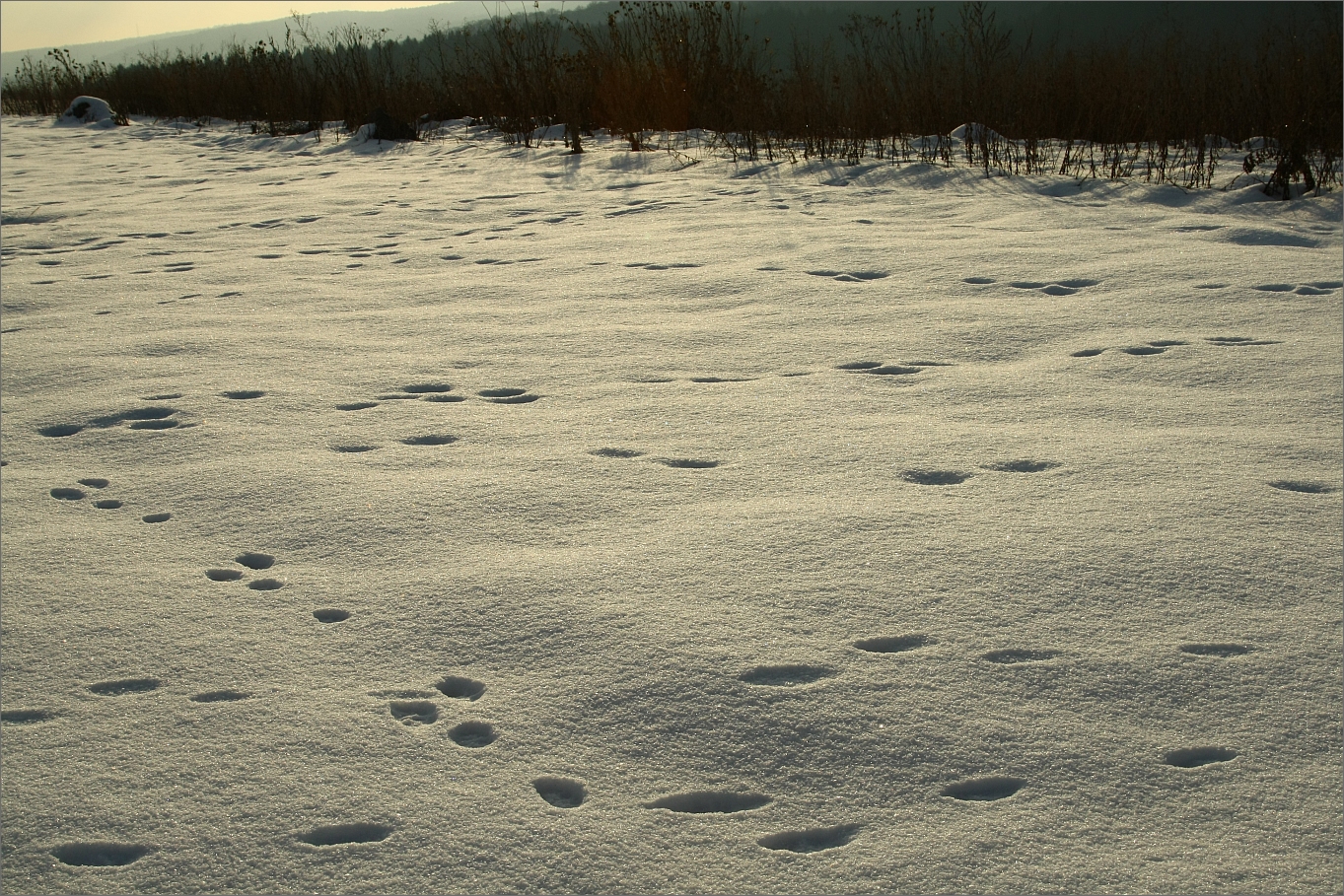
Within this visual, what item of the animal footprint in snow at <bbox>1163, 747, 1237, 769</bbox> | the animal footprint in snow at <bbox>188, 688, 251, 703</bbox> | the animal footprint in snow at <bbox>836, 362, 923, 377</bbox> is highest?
the animal footprint in snow at <bbox>836, 362, 923, 377</bbox>

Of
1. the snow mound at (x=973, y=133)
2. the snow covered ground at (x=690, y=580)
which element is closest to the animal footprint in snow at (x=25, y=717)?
the snow covered ground at (x=690, y=580)

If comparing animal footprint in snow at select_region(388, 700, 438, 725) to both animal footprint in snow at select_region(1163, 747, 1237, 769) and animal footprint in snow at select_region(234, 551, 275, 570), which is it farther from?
animal footprint in snow at select_region(1163, 747, 1237, 769)

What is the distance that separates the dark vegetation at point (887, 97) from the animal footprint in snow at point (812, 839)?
4403 millimetres

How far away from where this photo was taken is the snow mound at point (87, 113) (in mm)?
10359

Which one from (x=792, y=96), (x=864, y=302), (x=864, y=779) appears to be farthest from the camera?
(x=792, y=96)

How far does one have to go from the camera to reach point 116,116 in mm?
10250

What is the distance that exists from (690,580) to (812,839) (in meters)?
0.58

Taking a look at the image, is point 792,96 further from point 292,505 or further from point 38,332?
point 292,505

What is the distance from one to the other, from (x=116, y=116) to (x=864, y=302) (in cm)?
1034

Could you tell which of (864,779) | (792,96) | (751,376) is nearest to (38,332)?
(751,376)

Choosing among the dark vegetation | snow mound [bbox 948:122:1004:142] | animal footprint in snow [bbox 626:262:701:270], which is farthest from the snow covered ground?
snow mound [bbox 948:122:1004:142]

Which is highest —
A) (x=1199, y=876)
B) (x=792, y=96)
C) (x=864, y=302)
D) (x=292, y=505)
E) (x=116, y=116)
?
(x=116, y=116)

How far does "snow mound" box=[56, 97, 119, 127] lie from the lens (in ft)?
34.0

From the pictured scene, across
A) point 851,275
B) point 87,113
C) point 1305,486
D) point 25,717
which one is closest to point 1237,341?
point 1305,486
